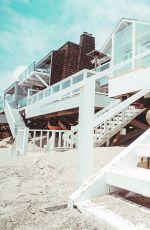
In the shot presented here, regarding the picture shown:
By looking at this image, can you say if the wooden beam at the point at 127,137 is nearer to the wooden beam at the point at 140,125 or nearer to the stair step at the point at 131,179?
the wooden beam at the point at 140,125

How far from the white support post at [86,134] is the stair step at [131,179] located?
26 centimetres

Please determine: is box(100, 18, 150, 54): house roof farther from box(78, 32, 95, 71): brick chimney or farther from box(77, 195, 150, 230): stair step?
box(77, 195, 150, 230): stair step

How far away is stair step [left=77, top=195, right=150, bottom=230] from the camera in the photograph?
1.59 m

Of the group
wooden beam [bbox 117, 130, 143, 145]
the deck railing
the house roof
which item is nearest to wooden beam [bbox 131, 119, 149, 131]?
wooden beam [bbox 117, 130, 143, 145]

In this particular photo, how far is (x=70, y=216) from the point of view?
185 cm

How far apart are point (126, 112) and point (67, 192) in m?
7.81

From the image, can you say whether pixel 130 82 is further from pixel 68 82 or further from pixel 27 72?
pixel 27 72

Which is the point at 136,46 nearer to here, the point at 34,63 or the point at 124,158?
the point at 124,158

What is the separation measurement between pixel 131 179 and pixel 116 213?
12.0 inches

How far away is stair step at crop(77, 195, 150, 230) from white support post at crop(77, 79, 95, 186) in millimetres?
312

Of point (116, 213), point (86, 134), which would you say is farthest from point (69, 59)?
point (116, 213)

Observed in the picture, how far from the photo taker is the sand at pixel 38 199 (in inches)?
69.6

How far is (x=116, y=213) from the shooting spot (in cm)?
176

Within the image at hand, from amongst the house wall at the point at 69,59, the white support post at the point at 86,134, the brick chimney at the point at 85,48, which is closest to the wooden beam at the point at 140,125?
the white support post at the point at 86,134
